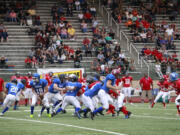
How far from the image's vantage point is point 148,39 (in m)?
31.6

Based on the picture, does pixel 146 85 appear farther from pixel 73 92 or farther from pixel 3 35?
pixel 73 92

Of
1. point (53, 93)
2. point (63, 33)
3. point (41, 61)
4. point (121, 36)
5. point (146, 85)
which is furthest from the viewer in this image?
point (121, 36)

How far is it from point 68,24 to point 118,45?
4.01 metres

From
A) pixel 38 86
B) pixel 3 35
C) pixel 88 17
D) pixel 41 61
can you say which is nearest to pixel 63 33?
pixel 88 17

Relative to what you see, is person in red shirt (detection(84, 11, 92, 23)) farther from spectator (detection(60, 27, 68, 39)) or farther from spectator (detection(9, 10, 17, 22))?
spectator (detection(9, 10, 17, 22))

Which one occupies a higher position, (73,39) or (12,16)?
(12,16)

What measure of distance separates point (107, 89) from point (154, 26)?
18326mm

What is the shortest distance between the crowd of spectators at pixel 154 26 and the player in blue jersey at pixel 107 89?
11.9 meters

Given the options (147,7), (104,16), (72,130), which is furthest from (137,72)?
(72,130)

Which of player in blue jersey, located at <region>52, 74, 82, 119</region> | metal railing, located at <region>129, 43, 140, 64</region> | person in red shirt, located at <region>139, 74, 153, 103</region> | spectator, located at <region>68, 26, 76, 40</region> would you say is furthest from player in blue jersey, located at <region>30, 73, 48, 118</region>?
spectator, located at <region>68, 26, 76, 40</region>

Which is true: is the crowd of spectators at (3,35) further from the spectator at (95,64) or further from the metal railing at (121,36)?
the metal railing at (121,36)

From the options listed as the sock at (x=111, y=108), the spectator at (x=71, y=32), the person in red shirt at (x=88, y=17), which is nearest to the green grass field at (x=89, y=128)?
the sock at (x=111, y=108)

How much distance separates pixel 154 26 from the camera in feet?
109

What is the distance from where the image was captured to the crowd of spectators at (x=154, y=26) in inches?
1135
